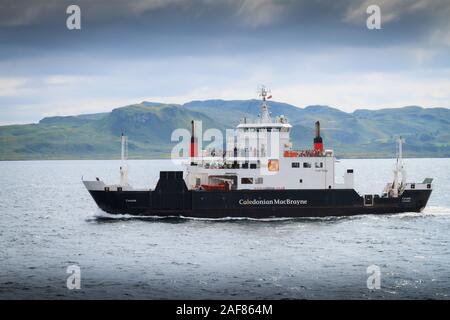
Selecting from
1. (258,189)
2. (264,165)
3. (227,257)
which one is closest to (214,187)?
(258,189)

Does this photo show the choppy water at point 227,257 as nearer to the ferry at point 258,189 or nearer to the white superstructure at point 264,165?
the ferry at point 258,189

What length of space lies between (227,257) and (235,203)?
13151 mm

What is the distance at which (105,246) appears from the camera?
41.6m

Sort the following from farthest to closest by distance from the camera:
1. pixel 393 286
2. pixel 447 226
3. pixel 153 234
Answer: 1. pixel 447 226
2. pixel 153 234
3. pixel 393 286

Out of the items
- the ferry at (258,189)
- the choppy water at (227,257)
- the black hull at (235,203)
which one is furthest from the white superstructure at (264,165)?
the choppy water at (227,257)

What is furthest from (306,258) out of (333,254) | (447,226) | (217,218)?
(447,226)

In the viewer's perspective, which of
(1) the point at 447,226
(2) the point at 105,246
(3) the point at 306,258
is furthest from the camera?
(1) the point at 447,226

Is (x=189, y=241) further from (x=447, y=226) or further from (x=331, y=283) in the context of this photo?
(x=447, y=226)

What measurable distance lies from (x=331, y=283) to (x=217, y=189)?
20.9 metres

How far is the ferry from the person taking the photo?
5097 cm

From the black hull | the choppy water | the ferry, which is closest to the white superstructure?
the ferry

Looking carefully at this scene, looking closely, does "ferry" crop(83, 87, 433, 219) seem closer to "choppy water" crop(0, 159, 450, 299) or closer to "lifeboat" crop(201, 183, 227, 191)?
"lifeboat" crop(201, 183, 227, 191)

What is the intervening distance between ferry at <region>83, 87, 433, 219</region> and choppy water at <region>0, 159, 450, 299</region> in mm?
1051

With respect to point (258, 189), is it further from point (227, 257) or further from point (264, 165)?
point (227, 257)
